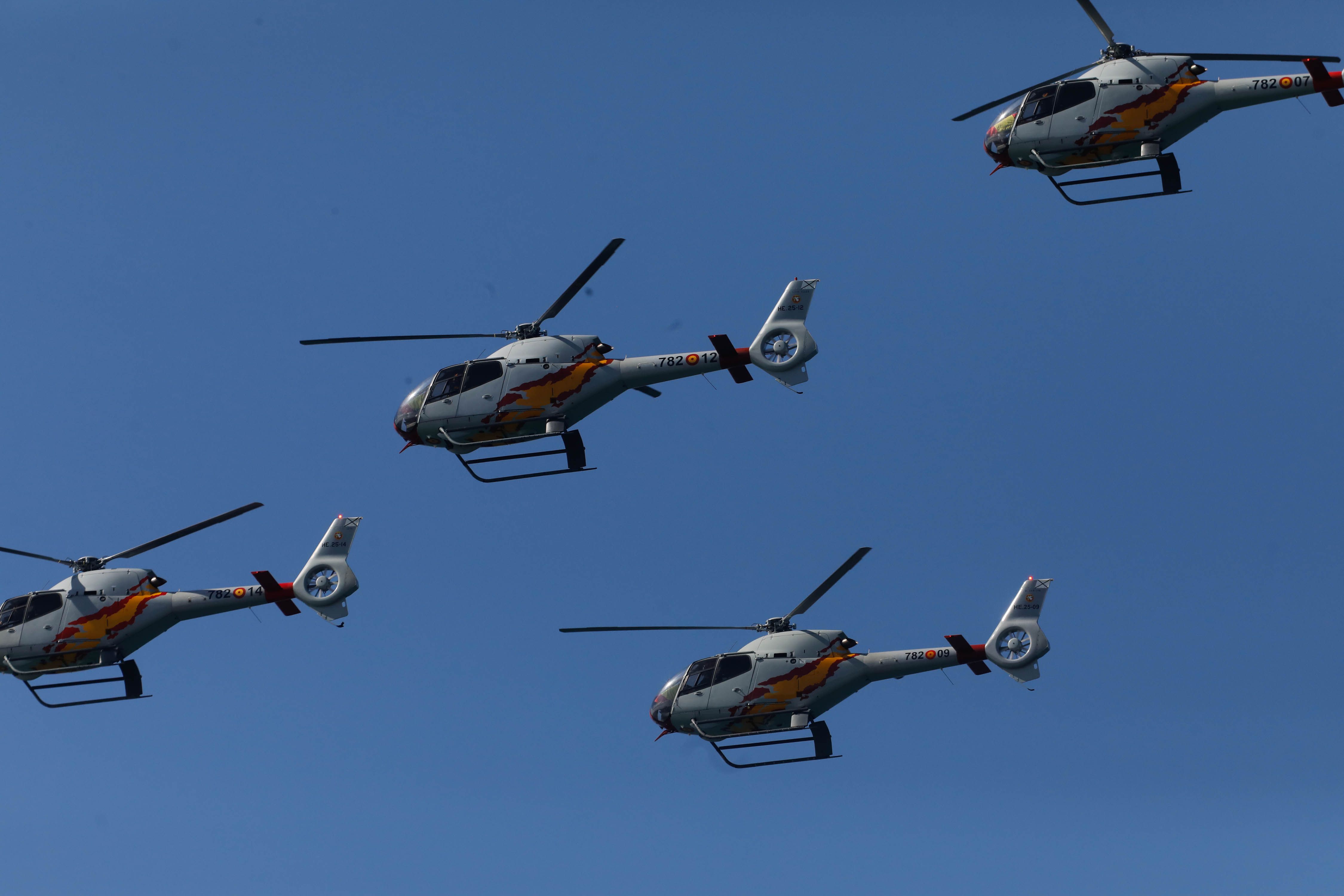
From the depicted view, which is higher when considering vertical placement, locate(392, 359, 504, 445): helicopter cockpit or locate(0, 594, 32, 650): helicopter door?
locate(392, 359, 504, 445): helicopter cockpit

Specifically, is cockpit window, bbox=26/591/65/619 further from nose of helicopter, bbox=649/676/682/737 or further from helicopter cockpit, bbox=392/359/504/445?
nose of helicopter, bbox=649/676/682/737

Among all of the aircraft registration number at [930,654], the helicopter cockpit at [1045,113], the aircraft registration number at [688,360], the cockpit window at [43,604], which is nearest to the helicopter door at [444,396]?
the aircraft registration number at [688,360]

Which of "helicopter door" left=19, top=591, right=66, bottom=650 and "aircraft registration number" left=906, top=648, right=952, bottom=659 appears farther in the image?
"helicopter door" left=19, top=591, right=66, bottom=650

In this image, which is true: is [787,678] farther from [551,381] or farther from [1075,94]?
[1075,94]

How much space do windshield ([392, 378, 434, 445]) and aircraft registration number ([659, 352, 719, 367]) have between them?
5.26 meters

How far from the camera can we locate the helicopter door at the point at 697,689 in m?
40.8

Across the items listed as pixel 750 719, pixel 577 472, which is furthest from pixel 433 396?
pixel 750 719

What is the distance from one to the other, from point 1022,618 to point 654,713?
853 cm

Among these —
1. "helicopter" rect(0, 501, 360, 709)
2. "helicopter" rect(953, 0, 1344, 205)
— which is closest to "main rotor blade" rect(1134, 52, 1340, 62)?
"helicopter" rect(953, 0, 1344, 205)

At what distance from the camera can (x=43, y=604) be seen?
137ft

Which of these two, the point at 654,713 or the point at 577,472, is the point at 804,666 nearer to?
the point at 654,713

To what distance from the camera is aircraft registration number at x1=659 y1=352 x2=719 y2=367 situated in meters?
39.2

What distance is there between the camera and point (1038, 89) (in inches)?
1558

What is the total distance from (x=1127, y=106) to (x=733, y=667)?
1476cm
